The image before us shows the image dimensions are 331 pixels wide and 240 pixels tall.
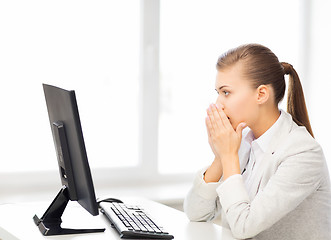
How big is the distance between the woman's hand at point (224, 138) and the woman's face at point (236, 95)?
0.09 ft

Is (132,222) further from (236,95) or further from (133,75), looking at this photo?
(133,75)

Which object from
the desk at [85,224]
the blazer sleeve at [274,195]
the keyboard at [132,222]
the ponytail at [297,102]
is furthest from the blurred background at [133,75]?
the blazer sleeve at [274,195]

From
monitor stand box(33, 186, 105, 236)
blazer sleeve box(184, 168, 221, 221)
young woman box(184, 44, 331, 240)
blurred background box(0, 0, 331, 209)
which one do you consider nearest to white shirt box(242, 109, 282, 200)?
young woman box(184, 44, 331, 240)

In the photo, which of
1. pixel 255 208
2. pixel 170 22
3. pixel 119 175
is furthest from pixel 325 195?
pixel 170 22

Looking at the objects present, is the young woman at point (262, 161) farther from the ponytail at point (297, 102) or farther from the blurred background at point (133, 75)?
the blurred background at point (133, 75)

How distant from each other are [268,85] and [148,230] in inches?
25.3

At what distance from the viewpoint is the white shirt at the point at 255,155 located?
186 centimetres

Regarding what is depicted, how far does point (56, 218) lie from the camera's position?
67.1 inches

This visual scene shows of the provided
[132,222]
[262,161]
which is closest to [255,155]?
[262,161]

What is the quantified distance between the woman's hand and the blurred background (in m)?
0.98

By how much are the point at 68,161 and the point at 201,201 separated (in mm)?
523

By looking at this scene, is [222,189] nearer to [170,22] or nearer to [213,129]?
[213,129]

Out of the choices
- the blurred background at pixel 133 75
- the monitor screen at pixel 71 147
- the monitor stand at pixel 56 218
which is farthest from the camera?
the blurred background at pixel 133 75

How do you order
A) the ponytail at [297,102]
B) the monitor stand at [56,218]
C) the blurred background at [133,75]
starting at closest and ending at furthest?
the monitor stand at [56,218]
the ponytail at [297,102]
the blurred background at [133,75]
